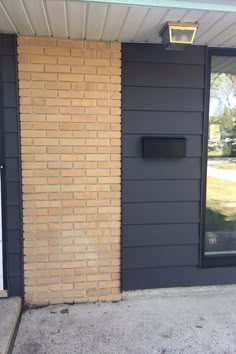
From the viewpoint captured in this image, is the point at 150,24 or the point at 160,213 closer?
the point at 150,24

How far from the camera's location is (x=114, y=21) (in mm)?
2312

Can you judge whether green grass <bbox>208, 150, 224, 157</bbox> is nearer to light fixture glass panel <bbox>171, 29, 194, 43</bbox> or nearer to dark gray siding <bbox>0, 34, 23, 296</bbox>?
light fixture glass panel <bbox>171, 29, 194, 43</bbox>

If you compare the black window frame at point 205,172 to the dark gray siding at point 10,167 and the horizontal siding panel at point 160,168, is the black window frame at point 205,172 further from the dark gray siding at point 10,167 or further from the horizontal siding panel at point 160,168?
the dark gray siding at point 10,167

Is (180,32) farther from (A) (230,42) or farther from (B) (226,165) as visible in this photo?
(B) (226,165)

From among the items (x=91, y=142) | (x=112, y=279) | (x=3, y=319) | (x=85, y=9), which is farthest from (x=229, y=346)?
(x=85, y=9)

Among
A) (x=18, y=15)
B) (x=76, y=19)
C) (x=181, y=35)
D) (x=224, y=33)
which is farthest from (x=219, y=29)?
(x=18, y=15)

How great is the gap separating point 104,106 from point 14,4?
101 centimetres

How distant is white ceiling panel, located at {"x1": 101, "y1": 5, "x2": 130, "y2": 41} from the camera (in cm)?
211

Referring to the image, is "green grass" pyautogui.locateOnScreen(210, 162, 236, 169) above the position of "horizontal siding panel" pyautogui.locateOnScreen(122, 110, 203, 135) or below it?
below

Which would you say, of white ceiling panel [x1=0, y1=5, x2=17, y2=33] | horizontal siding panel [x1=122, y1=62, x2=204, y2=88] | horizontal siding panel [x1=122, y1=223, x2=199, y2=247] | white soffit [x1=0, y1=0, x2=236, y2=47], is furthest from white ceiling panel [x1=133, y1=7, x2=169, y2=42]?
horizontal siding panel [x1=122, y1=223, x2=199, y2=247]

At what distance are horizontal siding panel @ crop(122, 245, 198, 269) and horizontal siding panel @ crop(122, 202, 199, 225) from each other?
0.24 m

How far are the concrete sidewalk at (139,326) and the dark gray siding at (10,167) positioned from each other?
0.36 metres

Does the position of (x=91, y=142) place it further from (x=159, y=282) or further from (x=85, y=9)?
(x=159, y=282)

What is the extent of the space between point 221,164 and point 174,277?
1.09m
